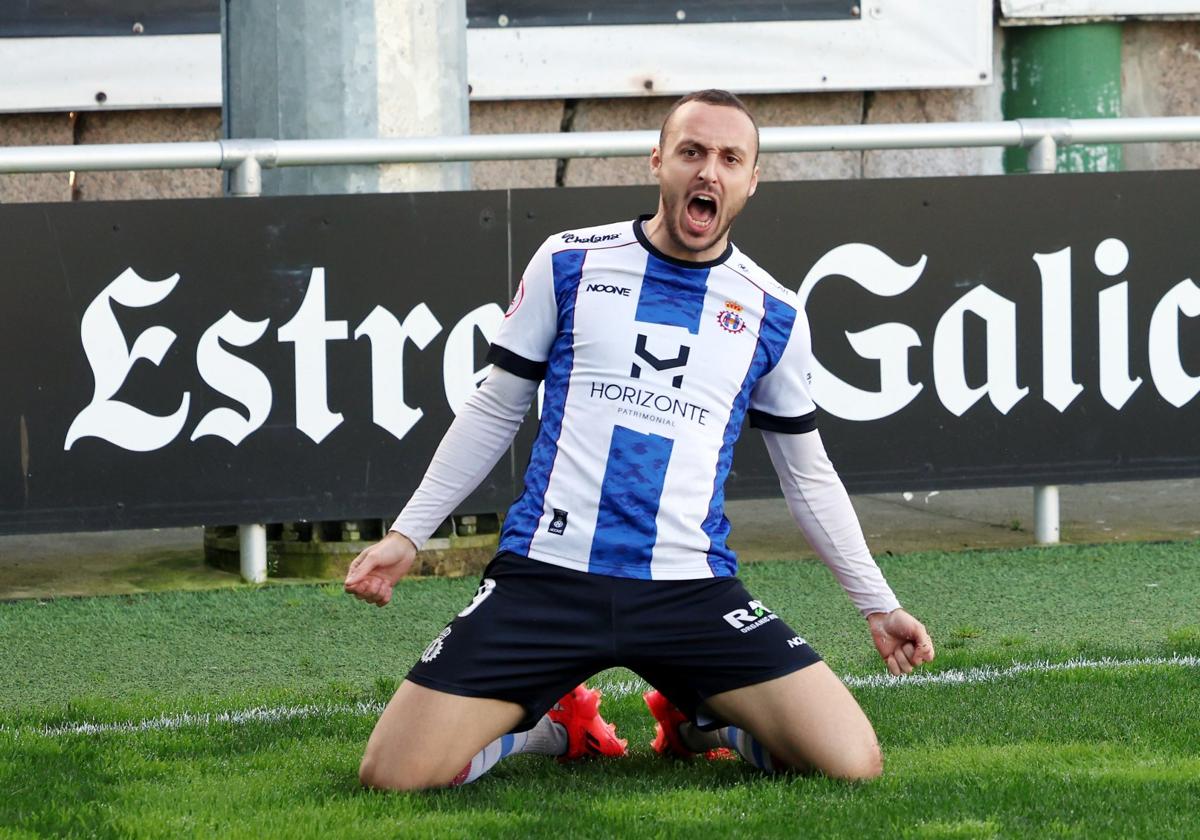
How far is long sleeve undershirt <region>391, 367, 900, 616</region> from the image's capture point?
169 inches

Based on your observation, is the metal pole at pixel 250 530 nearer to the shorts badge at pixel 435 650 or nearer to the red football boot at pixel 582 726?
the red football boot at pixel 582 726

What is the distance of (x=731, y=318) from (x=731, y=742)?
952 mm

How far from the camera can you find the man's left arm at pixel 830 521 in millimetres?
4340

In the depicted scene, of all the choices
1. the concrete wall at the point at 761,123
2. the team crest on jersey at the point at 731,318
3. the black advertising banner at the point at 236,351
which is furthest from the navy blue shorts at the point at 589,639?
the concrete wall at the point at 761,123

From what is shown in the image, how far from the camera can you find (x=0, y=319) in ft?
20.8

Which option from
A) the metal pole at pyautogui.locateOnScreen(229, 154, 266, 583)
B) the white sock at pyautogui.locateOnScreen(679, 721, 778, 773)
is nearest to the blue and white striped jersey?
the white sock at pyautogui.locateOnScreen(679, 721, 778, 773)

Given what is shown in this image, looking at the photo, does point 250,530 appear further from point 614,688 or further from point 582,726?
point 582,726

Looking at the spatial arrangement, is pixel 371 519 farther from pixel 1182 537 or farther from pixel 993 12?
pixel 993 12

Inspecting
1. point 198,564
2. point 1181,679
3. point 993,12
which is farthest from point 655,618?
point 993,12

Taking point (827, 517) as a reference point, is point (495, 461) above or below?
above

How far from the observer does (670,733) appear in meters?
4.56

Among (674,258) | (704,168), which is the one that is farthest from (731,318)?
(704,168)

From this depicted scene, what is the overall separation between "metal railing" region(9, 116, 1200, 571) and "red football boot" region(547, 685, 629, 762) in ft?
8.17

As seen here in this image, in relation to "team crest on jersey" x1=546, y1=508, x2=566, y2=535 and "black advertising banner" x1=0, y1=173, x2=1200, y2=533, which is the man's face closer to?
"team crest on jersey" x1=546, y1=508, x2=566, y2=535
